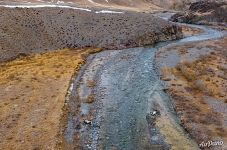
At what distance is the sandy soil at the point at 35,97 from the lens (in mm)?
46594

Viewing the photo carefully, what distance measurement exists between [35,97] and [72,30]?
34.7 metres

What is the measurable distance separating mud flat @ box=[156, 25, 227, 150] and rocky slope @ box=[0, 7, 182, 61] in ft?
28.0

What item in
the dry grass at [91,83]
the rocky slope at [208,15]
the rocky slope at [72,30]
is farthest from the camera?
A: the rocky slope at [208,15]

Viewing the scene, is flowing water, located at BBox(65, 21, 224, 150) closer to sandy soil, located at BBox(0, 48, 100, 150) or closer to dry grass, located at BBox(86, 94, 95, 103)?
dry grass, located at BBox(86, 94, 95, 103)

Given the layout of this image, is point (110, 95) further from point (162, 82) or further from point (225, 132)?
point (225, 132)

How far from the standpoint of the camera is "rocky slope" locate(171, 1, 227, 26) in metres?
139

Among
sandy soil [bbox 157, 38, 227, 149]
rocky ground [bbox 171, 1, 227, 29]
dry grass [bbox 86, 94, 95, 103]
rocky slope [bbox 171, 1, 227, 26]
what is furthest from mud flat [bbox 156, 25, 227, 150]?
rocky slope [bbox 171, 1, 227, 26]

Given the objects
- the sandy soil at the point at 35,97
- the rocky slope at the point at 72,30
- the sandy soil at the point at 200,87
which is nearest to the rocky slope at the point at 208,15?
the rocky slope at the point at 72,30

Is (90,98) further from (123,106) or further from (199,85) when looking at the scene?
(199,85)

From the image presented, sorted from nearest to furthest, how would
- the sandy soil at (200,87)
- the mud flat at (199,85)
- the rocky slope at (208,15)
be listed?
1. the mud flat at (199,85)
2. the sandy soil at (200,87)
3. the rocky slope at (208,15)

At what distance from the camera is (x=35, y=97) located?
57875 mm

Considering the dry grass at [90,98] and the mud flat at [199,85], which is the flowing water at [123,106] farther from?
the mud flat at [199,85]

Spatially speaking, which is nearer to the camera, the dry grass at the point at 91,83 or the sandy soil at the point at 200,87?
the sandy soil at the point at 200,87

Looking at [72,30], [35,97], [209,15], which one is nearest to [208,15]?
[209,15]
